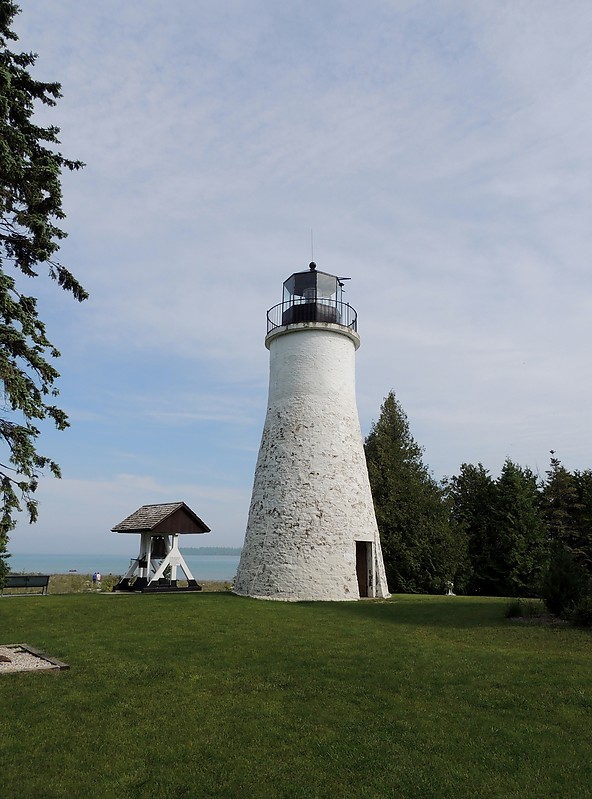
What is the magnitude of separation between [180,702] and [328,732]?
2161mm

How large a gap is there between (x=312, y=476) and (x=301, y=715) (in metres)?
13.4

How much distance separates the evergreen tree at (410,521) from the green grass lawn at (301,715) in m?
21.4

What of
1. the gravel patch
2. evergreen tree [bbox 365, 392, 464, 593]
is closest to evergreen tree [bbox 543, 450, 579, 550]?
evergreen tree [bbox 365, 392, 464, 593]

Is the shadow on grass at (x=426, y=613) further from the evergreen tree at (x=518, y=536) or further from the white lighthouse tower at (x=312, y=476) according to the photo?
the evergreen tree at (x=518, y=536)

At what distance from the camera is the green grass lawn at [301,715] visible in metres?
5.17

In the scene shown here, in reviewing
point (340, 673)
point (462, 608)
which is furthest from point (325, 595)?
point (340, 673)

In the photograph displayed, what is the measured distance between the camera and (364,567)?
70.0ft

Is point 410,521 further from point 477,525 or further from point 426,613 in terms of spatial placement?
point 426,613

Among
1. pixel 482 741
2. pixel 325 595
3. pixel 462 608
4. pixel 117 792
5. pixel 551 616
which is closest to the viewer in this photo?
pixel 117 792

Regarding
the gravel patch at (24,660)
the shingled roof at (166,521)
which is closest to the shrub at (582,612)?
the gravel patch at (24,660)

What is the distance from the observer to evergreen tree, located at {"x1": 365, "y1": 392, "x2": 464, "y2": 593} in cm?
3278

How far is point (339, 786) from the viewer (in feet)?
16.7

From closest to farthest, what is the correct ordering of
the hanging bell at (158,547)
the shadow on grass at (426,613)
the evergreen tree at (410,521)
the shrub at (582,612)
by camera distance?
the shrub at (582,612), the shadow on grass at (426,613), the hanging bell at (158,547), the evergreen tree at (410,521)

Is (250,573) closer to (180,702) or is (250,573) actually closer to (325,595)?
(325,595)
